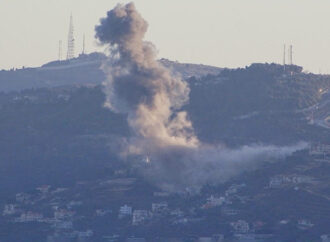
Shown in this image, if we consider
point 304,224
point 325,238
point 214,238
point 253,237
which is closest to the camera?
point 325,238

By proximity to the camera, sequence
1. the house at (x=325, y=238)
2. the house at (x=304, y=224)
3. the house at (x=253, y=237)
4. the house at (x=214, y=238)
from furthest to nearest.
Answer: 1. the house at (x=304, y=224)
2. the house at (x=214, y=238)
3. the house at (x=253, y=237)
4. the house at (x=325, y=238)

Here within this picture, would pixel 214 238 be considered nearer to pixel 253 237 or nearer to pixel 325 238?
pixel 253 237

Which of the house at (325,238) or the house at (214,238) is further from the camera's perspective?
the house at (214,238)

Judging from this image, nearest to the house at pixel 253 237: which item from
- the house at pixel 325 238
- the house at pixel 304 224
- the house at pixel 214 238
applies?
the house at pixel 214 238

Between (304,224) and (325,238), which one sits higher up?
(304,224)

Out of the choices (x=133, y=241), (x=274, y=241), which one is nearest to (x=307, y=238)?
(x=274, y=241)

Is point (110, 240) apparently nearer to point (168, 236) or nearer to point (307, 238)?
point (168, 236)

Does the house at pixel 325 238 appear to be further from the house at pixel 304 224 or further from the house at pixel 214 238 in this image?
the house at pixel 214 238

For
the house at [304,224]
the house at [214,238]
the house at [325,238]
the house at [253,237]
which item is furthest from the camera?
the house at [304,224]

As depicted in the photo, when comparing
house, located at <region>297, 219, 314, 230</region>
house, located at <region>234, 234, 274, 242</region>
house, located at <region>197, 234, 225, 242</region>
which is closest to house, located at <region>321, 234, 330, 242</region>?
house, located at <region>297, 219, 314, 230</region>

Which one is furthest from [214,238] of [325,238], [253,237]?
[325,238]
